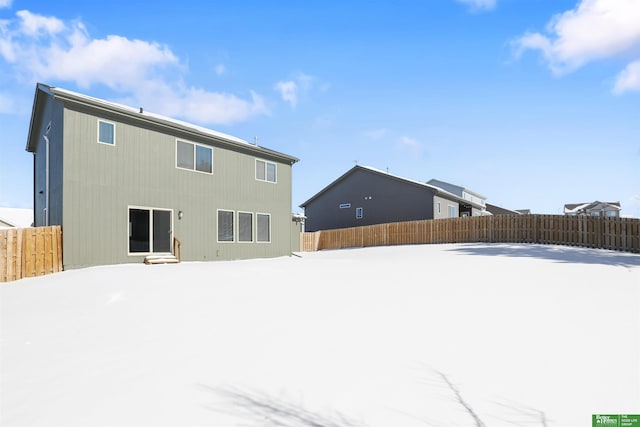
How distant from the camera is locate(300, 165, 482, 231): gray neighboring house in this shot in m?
28.8

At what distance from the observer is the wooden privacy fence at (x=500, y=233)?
1677 centimetres

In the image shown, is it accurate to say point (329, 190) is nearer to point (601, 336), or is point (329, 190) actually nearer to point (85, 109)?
point (85, 109)

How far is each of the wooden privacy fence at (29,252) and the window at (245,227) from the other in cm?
724

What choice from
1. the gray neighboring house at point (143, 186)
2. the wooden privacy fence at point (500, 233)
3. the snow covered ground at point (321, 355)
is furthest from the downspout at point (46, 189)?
the wooden privacy fence at point (500, 233)

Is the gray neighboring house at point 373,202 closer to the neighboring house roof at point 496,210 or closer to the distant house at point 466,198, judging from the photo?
the distant house at point 466,198

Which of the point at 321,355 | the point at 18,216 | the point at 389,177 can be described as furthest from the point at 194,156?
the point at 18,216

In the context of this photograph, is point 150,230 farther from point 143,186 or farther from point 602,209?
point 602,209

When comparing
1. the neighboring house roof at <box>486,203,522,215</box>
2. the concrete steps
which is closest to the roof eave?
the concrete steps

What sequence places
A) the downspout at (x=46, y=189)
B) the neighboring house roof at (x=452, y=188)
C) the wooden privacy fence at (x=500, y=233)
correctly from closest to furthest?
the downspout at (x=46, y=189) → the wooden privacy fence at (x=500, y=233) → the neighboring house roof at (x=452, y=188)

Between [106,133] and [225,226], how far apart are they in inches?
237

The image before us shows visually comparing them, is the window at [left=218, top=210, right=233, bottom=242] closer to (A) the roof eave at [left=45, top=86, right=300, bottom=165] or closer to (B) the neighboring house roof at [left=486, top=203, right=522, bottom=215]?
(A) the roof eave at [left=45, top=86, right=300, bottom=165]

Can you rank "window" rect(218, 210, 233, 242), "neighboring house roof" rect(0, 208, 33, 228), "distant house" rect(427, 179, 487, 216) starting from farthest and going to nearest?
"neighboring house roof" rect(0, 208, 33, 228) → "distant house" rect(427, 179, 487, 216) → "window" rect(218, 210, 233, 242)

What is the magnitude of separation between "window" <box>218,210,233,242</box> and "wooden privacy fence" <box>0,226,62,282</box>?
6.10m

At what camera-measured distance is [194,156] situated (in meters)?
15.6
